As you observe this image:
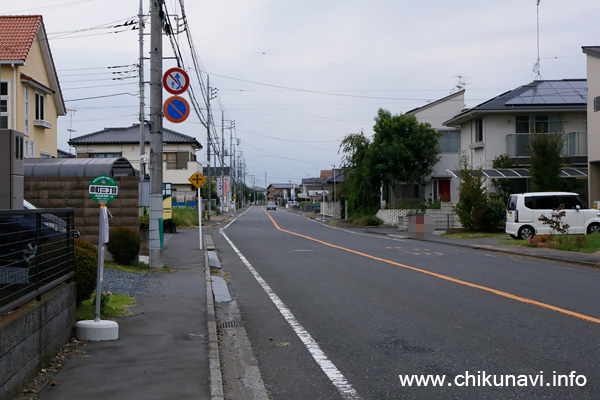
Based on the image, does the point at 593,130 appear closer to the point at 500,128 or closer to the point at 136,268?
the point at 500,128

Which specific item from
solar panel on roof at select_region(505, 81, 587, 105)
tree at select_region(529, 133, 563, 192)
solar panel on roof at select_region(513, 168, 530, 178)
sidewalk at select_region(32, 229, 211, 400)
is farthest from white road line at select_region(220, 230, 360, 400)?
solar panel on roof at select_region(505, 81, 587, 105)

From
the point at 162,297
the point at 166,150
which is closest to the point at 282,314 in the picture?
the point at 162,297

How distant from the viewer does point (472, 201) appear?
2848 centimetres

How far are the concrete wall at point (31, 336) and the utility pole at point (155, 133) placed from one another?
27.7ft

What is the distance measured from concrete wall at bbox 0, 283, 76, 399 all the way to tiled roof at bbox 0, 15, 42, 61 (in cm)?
2143

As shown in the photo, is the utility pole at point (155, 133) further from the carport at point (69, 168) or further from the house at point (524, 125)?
the house at point (524, 125)

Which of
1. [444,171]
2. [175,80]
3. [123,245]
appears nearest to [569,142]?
[444,171]

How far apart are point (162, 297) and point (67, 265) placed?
3606 mm

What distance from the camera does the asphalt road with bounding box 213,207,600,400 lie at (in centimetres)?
568

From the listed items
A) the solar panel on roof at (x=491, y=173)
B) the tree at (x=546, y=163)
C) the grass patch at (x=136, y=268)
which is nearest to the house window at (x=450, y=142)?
the solar panel on roof at (x=491, y=173)

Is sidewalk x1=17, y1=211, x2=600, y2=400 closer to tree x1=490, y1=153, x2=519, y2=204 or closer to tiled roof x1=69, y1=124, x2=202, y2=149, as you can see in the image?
tree x1=490, y1=153, x2=519, y2=204

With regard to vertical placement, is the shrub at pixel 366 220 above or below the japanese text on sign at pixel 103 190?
below

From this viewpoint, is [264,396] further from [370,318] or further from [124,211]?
[124,211]

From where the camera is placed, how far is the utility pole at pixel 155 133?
15328mm
